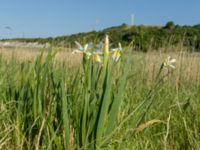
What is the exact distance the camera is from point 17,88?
161 cm

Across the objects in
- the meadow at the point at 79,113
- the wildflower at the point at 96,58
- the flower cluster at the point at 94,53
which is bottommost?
the meadow at the point at 79,113

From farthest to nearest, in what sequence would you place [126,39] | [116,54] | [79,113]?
1. [126,39]
2. [116,54]
3. [79,113]

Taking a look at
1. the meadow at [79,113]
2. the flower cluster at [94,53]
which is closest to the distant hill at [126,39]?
the flower cluster at [94,53]

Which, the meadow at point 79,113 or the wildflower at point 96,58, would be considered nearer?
the meadow at point 79,113

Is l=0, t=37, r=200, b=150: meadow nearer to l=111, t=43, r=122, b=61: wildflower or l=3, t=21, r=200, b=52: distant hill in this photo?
l=111, t=43, r=122, b=61: wildflower

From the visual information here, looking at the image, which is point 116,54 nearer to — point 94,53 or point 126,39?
point 94,53

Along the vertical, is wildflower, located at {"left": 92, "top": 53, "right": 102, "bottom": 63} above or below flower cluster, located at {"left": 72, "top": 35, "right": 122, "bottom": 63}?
below

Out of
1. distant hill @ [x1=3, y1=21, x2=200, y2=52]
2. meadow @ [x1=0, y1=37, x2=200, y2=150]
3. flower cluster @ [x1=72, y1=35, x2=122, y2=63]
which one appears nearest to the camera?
meadow @ [x1=0, y1=37, x2=200, y2=150]

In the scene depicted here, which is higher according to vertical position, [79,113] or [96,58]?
[96,58]

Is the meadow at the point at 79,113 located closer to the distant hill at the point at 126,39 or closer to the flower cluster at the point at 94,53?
the flower cluster at the point at 94,53

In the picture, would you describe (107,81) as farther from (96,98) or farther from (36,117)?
(36,117)

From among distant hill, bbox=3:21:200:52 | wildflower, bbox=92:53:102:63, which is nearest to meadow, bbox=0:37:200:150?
wildflower, bbox=92:53:102:63

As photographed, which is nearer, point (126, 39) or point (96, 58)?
point (96, 58)

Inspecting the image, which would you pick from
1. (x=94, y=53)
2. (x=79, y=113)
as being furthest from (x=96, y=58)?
(x=79, y=113)
